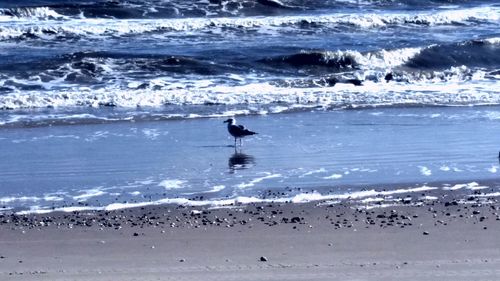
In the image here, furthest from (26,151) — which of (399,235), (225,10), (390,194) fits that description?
(225,10)

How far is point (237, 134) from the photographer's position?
1189 centimetres

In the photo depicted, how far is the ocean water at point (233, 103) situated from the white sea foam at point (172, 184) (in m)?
0.03

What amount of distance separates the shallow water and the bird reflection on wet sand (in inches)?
0.4

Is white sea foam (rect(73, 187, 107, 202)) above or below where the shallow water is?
above

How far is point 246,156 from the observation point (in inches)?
444

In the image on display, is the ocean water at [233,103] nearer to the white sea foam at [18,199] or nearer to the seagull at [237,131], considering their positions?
the white sea foam at [18,199]

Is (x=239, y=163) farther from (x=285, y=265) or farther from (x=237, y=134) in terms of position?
(x=285, y=265)

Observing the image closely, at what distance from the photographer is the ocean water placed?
1010 centimetres

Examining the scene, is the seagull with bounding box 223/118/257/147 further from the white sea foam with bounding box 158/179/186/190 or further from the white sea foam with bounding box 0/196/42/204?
the white sea foam with bounding box 0/196/42/204

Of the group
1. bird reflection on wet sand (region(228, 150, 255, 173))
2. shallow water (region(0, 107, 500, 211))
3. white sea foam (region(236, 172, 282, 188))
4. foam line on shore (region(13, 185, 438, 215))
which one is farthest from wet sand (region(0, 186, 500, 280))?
bird reflection on wet sand (region(228, 150, 255, 173))

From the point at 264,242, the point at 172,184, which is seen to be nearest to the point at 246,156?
the point at 172,184

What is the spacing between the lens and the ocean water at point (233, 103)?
33.1ft

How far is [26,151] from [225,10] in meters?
18.5

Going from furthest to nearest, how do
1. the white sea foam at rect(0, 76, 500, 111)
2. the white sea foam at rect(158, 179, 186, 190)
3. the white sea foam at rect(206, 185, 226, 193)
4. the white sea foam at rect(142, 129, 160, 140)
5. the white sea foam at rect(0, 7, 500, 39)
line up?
the white sea foam at rect(0, 7, 500, 39)
the white sea foam at rect(0, 76, 500, 111)
the white sea foam at rect(142, 129, 160, 140)
the white sea foam at rect(158, 179, 186, 190)
the white sea foam at rect(206, 185, 226, 193)
